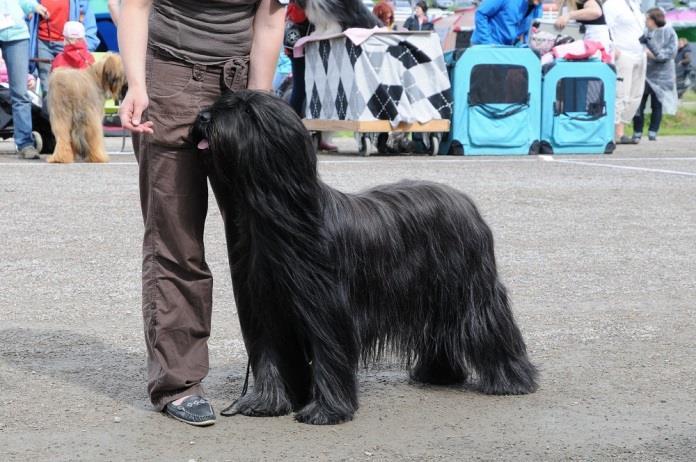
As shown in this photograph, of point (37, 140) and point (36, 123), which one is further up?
point (36, 123)

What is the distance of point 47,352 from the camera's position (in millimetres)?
4668

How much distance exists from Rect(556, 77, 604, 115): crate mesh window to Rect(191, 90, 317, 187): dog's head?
11.0 meters

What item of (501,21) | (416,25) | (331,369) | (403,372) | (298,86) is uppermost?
(416,25)

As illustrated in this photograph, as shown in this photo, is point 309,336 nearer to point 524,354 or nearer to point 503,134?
point 524,354

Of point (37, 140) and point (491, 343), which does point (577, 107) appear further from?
point (491, 343)

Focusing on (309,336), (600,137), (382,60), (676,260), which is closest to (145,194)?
(309,336)

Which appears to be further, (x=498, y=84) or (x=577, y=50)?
(x=577, y=50)

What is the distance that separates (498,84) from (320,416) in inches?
403

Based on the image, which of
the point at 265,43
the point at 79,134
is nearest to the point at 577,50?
the point at 79,134

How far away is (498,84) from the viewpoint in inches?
530

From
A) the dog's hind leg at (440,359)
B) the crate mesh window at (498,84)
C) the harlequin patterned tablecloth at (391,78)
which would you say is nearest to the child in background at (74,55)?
the harlequin patterned tablecloth at (391,78)

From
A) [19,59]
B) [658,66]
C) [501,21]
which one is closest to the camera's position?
[19,59]

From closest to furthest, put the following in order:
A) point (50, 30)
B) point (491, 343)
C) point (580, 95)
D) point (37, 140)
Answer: point (491, 343) < point (37, 140) < point (50, 30) < point (580, 95)

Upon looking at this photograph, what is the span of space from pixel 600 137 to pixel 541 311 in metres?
9.38
